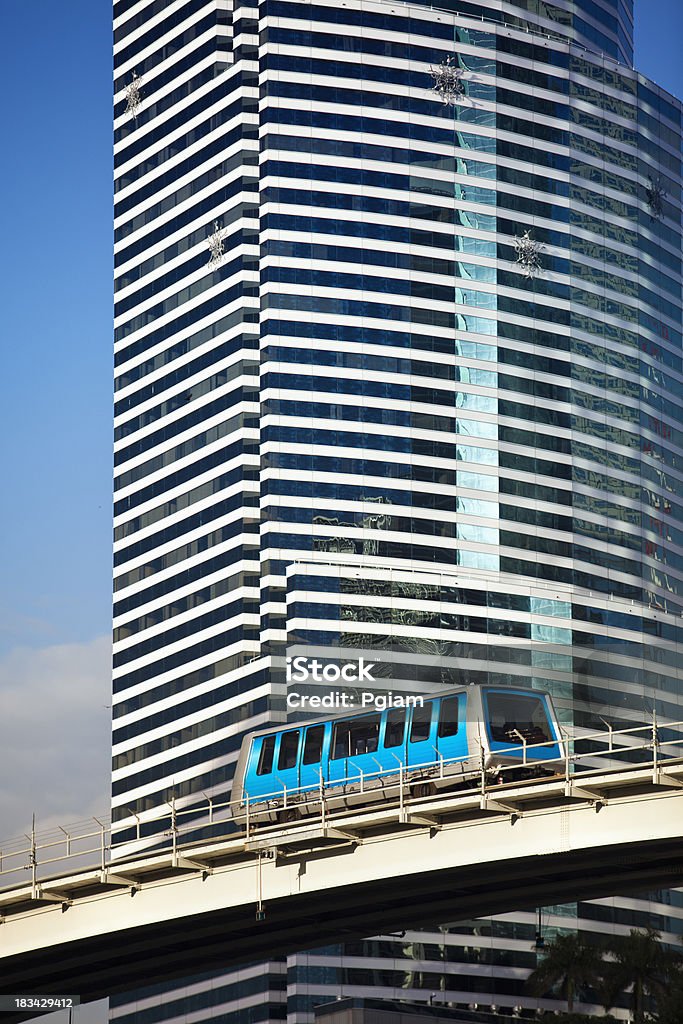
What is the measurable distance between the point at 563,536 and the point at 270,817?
116075mm

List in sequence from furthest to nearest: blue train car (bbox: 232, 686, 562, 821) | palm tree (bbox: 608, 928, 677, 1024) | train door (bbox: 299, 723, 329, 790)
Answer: palm tree (bbox: 608, 928, 677, 1024)
train door (bbox: 299, 723, 329, 790)
blue train car (bbox: 232, 686, 562, 821)

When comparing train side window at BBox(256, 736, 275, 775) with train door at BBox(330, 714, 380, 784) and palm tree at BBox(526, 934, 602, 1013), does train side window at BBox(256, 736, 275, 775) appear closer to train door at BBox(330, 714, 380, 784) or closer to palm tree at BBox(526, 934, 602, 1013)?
train door at BBox(330, 714, 380, 784)

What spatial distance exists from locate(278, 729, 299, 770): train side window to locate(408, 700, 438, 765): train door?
5.17 m

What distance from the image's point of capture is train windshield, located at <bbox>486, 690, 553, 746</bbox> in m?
56.2

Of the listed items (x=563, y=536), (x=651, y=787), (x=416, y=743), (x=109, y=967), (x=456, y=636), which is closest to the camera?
(x=651, y=787)

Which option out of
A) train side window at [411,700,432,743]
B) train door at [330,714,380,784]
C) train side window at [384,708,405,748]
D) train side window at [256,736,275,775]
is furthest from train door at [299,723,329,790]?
train side window at [411,700,432,743]

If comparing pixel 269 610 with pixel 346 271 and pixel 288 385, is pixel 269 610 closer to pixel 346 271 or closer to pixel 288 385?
pixel 288 385

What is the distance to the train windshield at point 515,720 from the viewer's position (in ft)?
184

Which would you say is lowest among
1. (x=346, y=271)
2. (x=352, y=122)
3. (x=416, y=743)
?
(x=416, y=743)

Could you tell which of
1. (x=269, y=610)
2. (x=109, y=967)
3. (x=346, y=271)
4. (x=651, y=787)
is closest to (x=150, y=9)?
(x=346, y=271)

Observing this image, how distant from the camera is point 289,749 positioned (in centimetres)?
6197

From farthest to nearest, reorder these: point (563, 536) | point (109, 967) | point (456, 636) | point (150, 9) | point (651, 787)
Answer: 1. point (150, 9)
2. point (563, 536)
3. point (456, 636)
4. point (109, 967)
5. point (651, 787)

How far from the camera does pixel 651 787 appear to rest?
47344 mm

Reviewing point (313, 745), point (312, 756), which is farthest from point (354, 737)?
point (312, 756)
